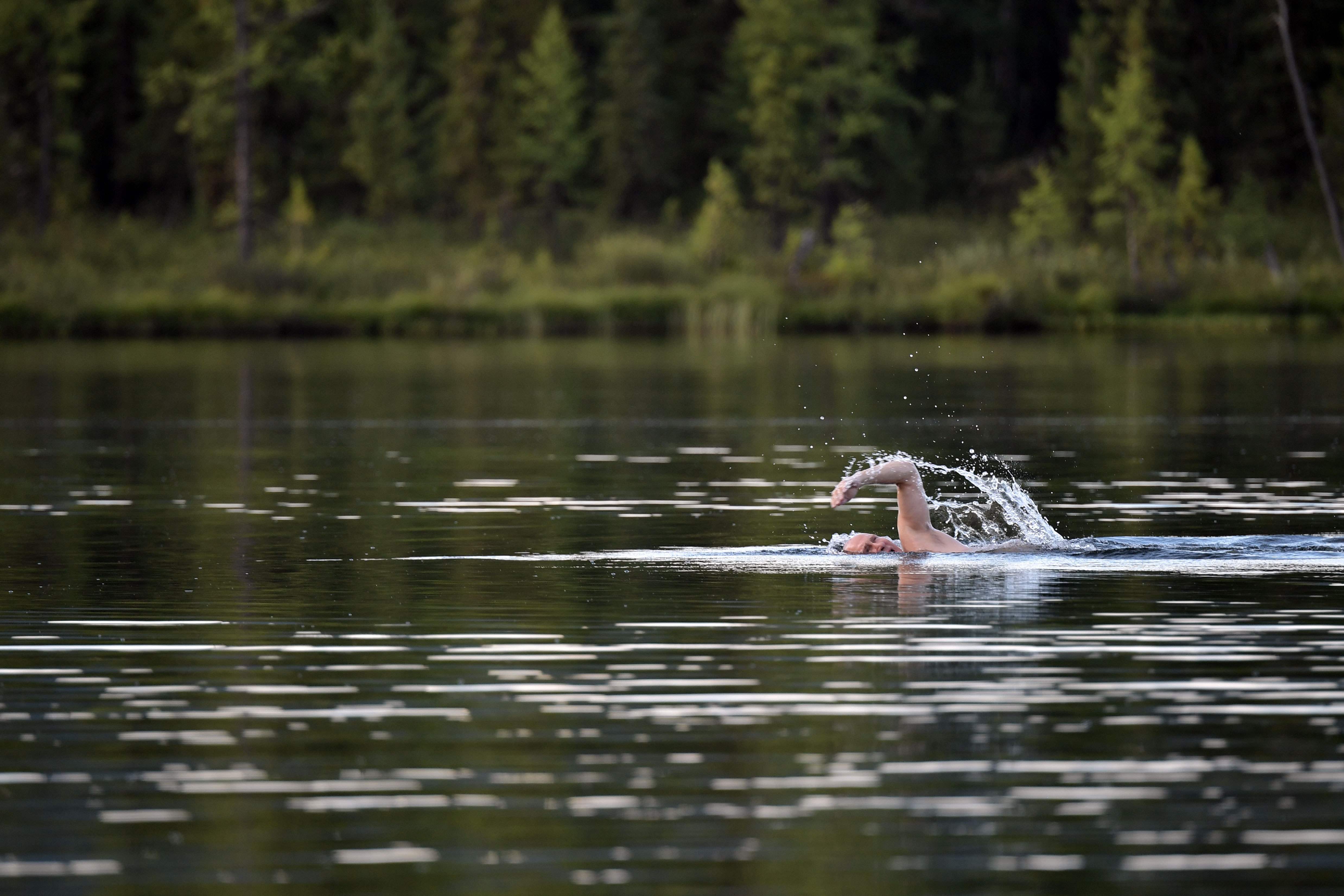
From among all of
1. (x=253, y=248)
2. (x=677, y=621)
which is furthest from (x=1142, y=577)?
(x=253, y=248)

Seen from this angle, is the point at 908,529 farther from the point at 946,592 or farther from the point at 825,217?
the point at 825,217

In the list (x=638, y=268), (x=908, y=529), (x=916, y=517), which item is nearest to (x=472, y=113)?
(x=638, y=268)

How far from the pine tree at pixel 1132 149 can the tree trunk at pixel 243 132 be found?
25107 mm

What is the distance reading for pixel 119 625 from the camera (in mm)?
13836

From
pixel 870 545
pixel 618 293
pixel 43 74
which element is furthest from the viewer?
pixel 43 74

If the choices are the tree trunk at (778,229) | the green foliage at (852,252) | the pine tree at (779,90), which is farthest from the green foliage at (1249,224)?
the tree trunk at (778,229)

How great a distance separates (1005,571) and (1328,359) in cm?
3309

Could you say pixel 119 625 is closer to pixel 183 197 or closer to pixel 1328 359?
pixel 1328 359

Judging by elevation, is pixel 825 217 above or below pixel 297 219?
above

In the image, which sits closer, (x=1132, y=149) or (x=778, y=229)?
(x=1132, y=149)

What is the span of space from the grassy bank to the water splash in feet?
136

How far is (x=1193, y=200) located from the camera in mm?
70375

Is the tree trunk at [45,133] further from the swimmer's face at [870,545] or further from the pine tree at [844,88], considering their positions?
the swimmer's face at [870,545]

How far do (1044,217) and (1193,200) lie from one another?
5.56 m
